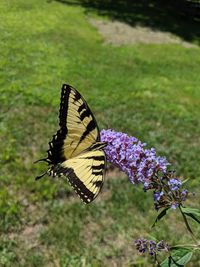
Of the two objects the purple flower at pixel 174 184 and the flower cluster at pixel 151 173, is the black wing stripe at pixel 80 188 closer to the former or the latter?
the flower cluster at pixel 151 173

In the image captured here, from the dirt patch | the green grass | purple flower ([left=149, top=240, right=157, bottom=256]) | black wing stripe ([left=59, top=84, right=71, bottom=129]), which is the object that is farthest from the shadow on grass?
purple flower ([left=149, top=240, right=157, bottom=256])

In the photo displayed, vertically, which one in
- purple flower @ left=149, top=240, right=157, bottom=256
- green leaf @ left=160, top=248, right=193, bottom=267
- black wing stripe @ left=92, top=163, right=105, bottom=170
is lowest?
purple flower @ left=149, top=240, right=157, bottom=256

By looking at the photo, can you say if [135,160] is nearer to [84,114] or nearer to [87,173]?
[87,173]

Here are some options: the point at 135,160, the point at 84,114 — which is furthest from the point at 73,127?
the point at 135,160

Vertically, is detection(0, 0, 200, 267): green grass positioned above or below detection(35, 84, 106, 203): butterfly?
below

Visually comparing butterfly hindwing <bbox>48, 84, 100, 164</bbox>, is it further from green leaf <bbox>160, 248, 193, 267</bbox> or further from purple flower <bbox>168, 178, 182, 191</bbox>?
green leaf <bbox>160, 248, 193, 267</bbox>

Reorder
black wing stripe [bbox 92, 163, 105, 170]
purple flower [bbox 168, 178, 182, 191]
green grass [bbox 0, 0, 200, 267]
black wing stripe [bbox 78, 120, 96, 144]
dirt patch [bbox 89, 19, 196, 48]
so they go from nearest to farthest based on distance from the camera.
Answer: purple flower [bbox 168, 178, 182, 191], black wing stripe [bbox 92, 163, 105, 170], black wing stripe [bbox 78, 120, 96, 144], green grass [bbox 0, 0, 200, 267], dirt patch [bbox 89, 19, 196, 48]

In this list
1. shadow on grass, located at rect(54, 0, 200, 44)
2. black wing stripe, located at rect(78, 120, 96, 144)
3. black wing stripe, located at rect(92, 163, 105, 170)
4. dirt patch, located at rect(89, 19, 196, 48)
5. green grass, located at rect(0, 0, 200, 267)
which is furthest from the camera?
shadow on grass, located at rect(54, 0, 200, 44)

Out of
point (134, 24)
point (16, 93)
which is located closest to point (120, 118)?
point (16, 93)
